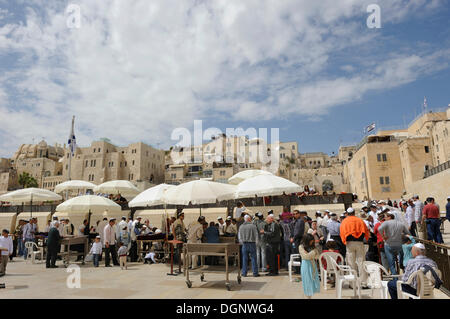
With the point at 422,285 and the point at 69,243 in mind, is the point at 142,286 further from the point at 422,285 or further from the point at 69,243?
the point at 422,285

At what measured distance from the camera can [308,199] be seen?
51.6ft

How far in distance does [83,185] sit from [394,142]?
144 feet

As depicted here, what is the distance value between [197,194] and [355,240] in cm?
471

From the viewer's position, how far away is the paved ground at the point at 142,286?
6344mm

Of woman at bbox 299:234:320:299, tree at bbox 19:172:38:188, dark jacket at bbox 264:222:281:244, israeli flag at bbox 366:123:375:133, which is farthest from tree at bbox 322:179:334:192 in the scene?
tree at bbox 19:172:38:188

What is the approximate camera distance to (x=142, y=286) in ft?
23.8

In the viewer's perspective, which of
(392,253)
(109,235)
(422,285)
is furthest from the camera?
(109,235)

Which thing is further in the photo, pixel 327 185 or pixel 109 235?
pixel 327 185

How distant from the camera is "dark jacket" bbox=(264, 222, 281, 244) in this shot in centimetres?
868

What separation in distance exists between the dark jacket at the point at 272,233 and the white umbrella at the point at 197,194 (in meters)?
1.84

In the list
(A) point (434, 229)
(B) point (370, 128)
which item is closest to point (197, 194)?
(A) point (434, 229)

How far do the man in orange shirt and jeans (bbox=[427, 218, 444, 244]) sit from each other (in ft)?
15.3
